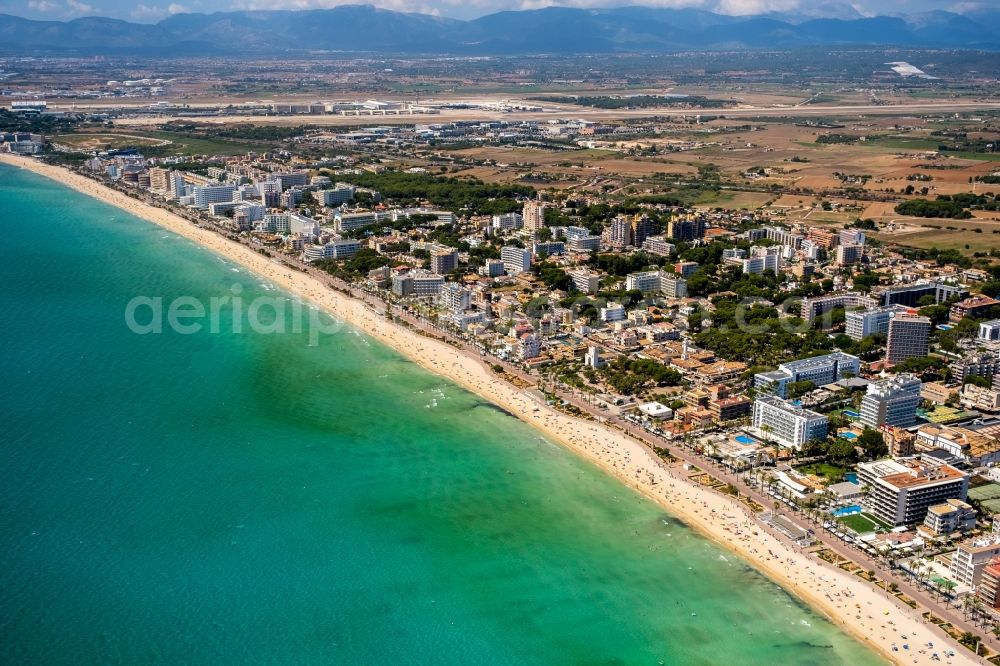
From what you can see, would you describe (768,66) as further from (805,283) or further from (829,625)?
(829,625)

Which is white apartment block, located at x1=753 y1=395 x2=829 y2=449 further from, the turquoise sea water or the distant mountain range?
the distant mountain range

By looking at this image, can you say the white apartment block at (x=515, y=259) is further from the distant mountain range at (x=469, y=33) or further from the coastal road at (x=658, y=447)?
the distant mountain range at (x=469, y=33)

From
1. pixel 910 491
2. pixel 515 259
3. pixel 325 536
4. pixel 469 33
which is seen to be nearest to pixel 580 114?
pixel 515 259

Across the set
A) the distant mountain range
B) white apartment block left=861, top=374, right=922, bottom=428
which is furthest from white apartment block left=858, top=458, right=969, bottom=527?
the distant mountain range

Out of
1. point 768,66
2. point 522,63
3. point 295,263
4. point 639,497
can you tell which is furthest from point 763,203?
point 522,63

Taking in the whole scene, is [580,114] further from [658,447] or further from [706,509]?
[706,509]

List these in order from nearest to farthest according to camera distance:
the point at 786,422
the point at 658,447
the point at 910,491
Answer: the point at 910,491 < the point at 658,447 < the point at 786,422
